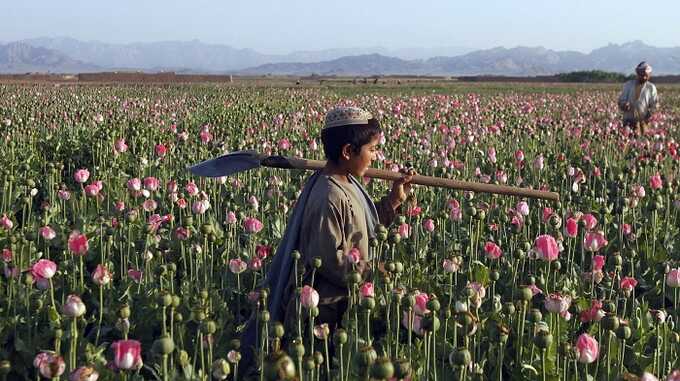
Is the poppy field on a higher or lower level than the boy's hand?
lower

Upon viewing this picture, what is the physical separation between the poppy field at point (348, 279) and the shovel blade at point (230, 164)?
32 cm

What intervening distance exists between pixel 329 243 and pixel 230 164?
97 cm

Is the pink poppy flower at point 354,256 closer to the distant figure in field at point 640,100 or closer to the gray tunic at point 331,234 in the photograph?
the gray tunic at point 331,234

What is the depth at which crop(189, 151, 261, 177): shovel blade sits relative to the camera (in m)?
4.48

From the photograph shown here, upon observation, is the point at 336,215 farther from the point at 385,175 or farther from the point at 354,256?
the point at 385,175

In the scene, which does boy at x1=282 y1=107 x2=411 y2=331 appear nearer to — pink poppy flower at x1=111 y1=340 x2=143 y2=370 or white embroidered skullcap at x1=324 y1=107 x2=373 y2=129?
white embroidered skullcap at x1=324 y1=107 x2=373 y2=129

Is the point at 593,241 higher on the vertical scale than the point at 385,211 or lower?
lower

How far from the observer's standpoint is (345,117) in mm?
3953

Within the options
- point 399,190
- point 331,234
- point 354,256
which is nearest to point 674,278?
point 399,190

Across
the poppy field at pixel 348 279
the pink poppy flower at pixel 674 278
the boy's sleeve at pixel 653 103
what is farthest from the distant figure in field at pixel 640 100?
the pink poppy flower at pixel 674 278

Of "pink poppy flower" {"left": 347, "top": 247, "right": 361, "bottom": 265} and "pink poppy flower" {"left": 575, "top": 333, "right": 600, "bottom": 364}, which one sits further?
"pink poppy flower" {"left": 347, "top": 247, "right": 361, "bottom": 265}

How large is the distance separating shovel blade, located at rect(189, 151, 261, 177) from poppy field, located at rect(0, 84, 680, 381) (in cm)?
32

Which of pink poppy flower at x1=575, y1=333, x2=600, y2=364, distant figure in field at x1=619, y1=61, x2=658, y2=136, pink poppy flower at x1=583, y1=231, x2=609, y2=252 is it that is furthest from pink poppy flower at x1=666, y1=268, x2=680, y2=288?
distant figure in field at x1=619, y1=61, x2=658, y2=136

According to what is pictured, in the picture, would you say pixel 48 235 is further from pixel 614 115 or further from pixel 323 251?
pixel 614 115
